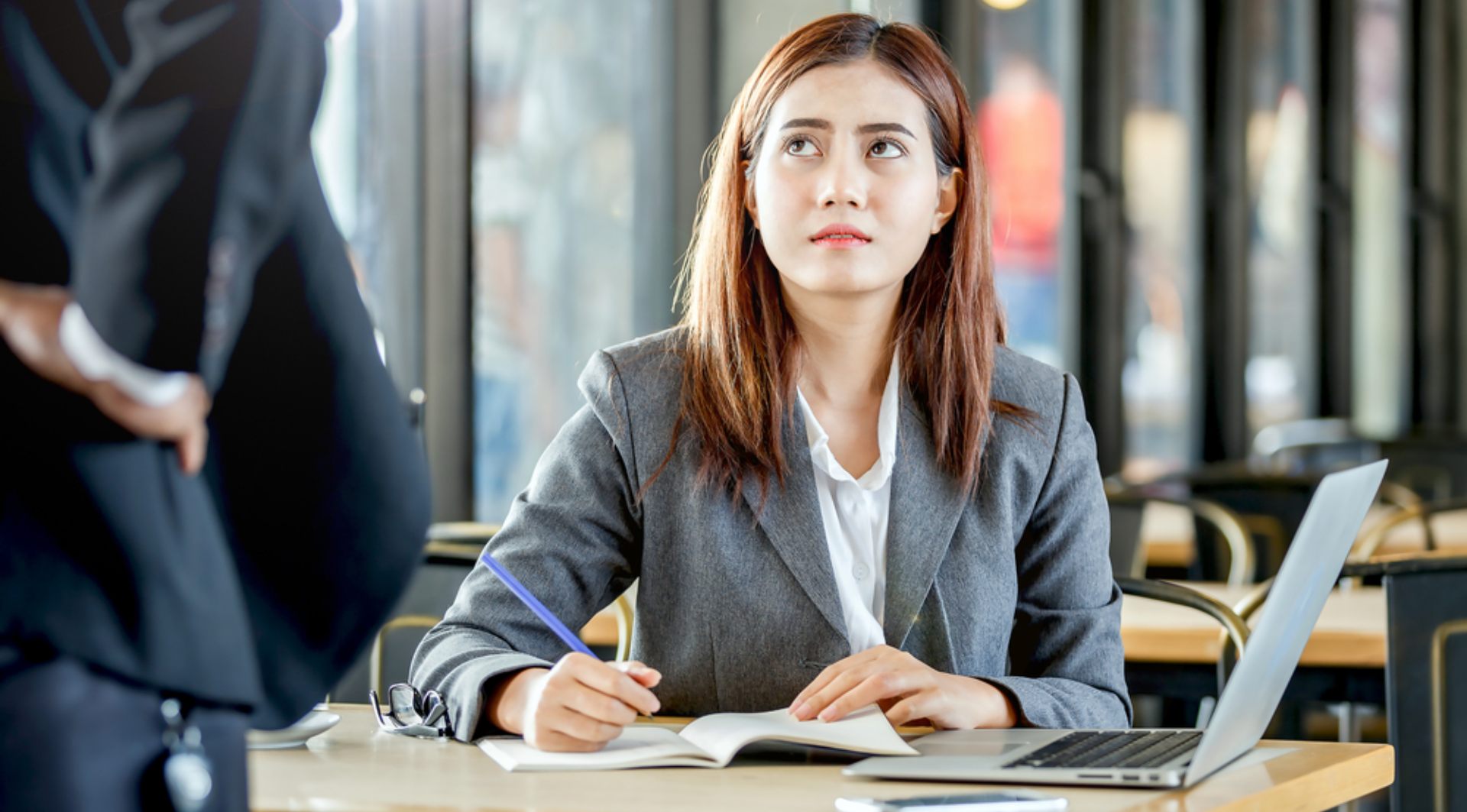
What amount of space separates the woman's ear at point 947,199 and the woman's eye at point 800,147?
0.18 meters

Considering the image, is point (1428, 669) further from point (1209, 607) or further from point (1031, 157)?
point (1031, 157)

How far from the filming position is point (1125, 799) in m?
1.24

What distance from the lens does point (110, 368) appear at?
65cm

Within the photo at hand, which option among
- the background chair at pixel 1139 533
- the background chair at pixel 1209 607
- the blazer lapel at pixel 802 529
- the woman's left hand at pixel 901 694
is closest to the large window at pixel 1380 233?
the background chair at pixel 1139 533

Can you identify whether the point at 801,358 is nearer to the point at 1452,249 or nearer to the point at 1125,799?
the point at 1125,799

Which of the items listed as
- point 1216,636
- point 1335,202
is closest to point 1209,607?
point 1216,636

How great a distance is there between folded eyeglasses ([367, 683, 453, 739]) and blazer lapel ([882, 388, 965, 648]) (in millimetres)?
475

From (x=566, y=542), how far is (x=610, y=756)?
435mm

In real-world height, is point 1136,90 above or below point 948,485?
above

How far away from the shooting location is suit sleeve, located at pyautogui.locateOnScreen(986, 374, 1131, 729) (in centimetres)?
178

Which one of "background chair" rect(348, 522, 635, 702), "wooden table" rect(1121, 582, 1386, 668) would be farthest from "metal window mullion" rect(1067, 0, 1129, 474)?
"background chair" rect(348, 522, 635, 702)

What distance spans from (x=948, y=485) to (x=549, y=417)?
2.35 metres

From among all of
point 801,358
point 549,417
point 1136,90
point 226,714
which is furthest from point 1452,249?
point 226,714

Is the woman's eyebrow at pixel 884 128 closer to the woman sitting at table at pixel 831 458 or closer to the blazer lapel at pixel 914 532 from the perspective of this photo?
the woman sitting at table at pixel 831 458
